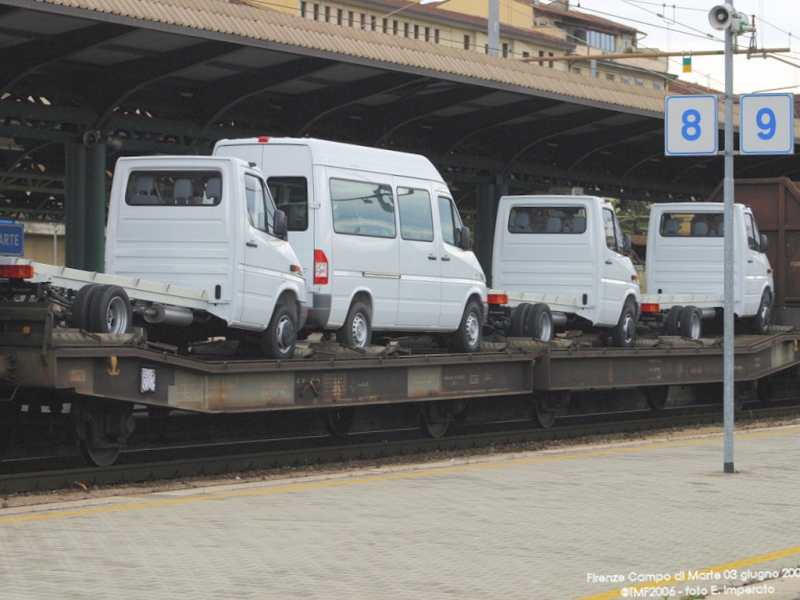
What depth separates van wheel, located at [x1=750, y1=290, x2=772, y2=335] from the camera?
23.3 meters

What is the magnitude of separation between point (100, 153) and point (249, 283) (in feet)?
36.5

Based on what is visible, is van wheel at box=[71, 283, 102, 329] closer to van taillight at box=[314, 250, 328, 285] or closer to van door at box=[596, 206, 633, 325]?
van taillight at box=[314, 250, 328, 285]

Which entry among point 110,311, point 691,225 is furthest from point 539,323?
point 110,311

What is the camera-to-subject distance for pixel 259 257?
13.4m

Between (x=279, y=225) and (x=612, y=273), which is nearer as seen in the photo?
(x=279, y=225)

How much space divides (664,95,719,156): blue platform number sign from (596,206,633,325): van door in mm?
6912

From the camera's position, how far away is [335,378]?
14.3m

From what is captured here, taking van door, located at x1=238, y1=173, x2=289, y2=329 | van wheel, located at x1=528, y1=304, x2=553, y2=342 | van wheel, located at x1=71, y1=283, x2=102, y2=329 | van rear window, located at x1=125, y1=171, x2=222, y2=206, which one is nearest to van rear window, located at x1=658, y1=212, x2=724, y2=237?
van wheel, located at x1=528, y1=304, x2=553, y2=342

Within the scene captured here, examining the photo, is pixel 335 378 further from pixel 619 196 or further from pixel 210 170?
pixel 619 196

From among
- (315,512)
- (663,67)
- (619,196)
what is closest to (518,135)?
(619,196)

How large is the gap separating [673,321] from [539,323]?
13.7 feet

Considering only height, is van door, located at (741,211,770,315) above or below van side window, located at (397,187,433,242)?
below

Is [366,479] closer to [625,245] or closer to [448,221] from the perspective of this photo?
[448,221]

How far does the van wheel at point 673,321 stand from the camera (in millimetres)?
21969
